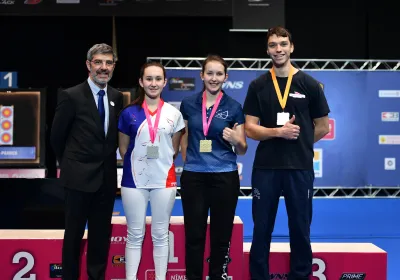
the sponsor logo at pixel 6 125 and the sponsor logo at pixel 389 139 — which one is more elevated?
the sponsor logo at pixel 6 125

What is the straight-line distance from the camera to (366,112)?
634 cm

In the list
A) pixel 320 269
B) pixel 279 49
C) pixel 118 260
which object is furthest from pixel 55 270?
pixel 279 49

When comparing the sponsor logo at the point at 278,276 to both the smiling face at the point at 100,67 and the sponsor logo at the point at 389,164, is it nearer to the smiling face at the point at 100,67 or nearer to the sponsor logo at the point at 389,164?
the smiling face at the point at 100,67

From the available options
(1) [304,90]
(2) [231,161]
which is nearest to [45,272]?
(2) [231,161]

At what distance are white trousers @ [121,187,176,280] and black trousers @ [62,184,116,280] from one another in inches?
4.6

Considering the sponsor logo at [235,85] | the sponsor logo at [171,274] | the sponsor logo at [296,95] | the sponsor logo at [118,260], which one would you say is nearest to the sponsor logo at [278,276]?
the sponsor logo at [171,274]

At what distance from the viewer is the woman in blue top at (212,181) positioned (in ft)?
8.77

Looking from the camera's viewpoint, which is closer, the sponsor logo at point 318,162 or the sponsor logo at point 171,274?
the sponsor logo at point 171,274

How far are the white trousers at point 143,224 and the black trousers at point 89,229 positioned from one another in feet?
0.39

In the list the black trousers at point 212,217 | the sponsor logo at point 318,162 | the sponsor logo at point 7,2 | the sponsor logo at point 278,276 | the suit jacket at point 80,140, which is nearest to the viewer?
the suit jacket at point 80,140

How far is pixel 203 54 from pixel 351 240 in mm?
3578

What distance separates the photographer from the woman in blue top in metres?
2.67

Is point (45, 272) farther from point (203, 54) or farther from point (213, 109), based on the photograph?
point (203, 54)

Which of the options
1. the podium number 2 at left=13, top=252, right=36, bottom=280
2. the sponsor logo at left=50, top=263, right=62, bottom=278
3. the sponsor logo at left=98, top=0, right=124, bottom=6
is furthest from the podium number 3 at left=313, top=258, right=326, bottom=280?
the sponsor logo at left=98, top=0, right=124, bottom=6
